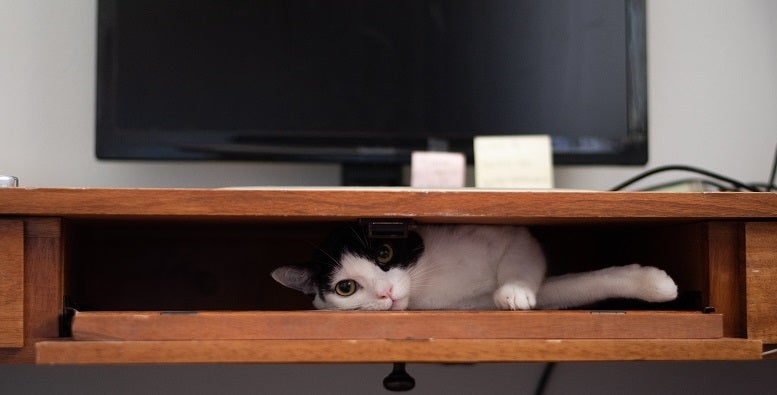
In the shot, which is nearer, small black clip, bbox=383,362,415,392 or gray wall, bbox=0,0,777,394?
small black clip, bbox=383,362,415,392

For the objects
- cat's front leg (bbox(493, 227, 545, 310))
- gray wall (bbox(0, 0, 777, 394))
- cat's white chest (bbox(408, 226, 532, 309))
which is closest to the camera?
cat's front leg (bbox(493, 227, 545, 310))

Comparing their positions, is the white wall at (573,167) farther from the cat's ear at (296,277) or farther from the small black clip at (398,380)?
the small black clip at (398,380)

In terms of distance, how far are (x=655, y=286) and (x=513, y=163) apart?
10.0 inches

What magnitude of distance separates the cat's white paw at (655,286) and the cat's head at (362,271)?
9.9 inches

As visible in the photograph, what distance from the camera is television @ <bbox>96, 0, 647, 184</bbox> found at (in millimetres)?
909

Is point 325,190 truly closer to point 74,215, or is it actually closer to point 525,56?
point 74,215

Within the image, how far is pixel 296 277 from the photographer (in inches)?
33.4

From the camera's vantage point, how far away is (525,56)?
37.4 inches

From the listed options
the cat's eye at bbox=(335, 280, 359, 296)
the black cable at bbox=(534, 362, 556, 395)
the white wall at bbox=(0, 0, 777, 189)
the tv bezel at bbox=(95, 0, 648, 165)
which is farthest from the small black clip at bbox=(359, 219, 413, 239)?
the black cable at bbox=(534, 362, 556, 395)

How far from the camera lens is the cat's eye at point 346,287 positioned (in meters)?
0.80

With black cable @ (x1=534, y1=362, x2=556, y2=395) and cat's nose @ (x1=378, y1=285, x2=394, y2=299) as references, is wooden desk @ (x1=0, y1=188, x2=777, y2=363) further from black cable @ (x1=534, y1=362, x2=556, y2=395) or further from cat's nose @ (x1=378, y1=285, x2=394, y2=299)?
black cable @ (x1=534, y1=362, x2=556, y2=395)

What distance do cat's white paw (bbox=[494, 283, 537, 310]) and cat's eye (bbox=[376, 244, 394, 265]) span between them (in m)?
0.13

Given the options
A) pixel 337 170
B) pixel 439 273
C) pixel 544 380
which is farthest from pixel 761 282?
pixel 337 170

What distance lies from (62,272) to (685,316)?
0.61 m
